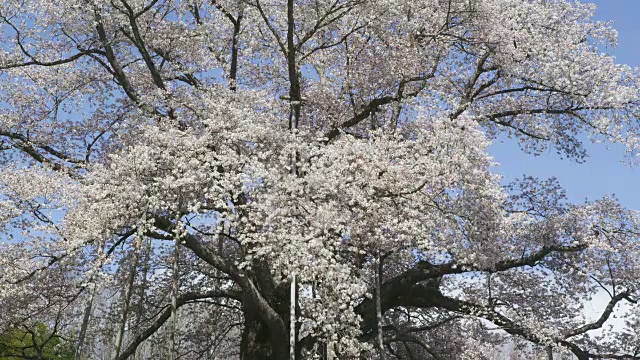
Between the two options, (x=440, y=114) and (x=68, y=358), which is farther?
(x=68, y=358)

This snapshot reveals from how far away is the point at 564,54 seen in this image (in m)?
15.1

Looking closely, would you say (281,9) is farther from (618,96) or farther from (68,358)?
(68,358)

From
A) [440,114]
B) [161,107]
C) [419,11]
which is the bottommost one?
[440,114]

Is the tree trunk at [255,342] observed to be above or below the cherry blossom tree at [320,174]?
below

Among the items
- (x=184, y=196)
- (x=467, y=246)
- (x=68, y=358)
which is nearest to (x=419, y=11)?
(x=467, y=246)

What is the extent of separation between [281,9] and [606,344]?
1363cm

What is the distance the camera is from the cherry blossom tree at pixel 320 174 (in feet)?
39.3

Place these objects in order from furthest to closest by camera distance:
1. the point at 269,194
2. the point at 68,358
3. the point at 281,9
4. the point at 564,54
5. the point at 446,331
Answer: the point at 68,358
the point at 446,331
the point at 281,9
the point at 564,54
the point at 269,194

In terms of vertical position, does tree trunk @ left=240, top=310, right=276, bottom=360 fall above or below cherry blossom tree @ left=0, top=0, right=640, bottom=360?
below

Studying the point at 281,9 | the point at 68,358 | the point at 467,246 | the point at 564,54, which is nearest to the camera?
the point at 467,246

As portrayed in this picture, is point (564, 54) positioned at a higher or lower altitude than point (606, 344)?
higher

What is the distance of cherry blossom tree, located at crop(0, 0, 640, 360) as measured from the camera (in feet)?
39.3

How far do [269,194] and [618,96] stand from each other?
31.4 feet

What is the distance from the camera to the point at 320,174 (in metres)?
11.8
